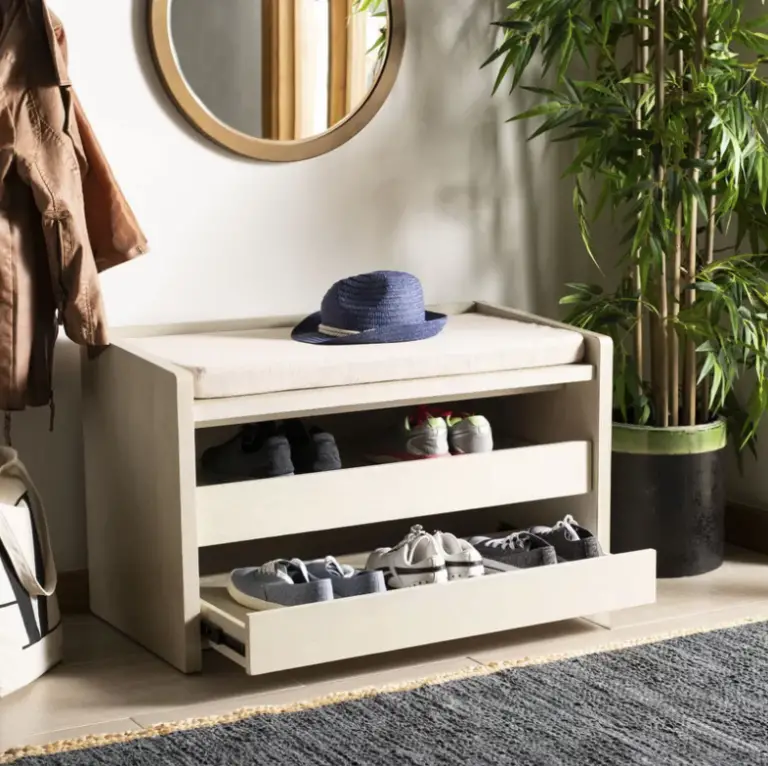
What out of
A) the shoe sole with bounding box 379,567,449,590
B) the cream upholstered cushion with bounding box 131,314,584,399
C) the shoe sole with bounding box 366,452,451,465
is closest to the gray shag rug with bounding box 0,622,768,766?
the shoe sole with bounding box 379,567,449,590

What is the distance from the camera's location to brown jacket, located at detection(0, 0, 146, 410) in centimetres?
258

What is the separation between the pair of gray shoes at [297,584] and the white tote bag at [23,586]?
1.13 feet

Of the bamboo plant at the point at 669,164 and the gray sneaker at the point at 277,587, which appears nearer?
the gray sneaker at the point at 277,587

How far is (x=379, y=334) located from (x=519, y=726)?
844 mm

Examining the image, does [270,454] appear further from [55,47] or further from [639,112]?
[639,112]

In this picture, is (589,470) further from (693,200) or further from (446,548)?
(693,200)

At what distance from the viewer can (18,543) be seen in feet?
8.23

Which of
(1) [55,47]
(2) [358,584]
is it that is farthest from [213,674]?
(1) [55,47]

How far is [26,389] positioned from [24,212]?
335mm

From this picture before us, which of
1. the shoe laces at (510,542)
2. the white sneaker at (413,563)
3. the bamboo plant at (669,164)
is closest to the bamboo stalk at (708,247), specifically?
the bamboo plant at (669,164)

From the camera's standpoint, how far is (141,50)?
113 inches

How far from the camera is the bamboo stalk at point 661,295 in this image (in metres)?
2.96

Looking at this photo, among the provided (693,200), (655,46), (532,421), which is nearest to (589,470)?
(532,421)

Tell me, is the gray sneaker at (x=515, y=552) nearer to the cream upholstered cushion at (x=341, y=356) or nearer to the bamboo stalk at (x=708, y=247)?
the cream upholstered cushion at (x=341, y=356)
